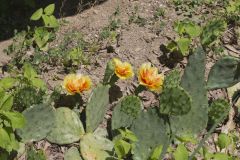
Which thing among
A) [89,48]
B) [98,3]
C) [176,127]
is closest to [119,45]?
[89,48]

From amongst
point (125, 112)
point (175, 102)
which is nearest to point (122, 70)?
point (125, 112)

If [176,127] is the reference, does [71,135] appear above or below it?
above

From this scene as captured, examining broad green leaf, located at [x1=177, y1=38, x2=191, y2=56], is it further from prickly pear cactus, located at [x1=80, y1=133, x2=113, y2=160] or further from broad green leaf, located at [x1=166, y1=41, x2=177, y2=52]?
prickly pear cactus, located at [x1=80, y1=133, x2=113, y2=160]

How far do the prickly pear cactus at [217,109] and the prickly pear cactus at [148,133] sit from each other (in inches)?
18.4

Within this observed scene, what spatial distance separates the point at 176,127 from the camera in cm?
327

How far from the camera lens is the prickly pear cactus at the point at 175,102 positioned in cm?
298

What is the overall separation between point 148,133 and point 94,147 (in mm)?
340

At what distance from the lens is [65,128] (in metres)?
3.14

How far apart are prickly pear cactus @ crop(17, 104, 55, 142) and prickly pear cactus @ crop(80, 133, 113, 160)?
0.23m

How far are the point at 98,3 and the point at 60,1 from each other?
1.00 ft

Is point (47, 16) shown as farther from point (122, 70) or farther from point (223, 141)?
point (223, 141)

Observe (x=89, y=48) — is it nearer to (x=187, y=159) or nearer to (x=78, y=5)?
(x=78, y=5)

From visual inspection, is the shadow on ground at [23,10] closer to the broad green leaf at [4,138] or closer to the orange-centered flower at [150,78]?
the orange-centered flower at [150,78]

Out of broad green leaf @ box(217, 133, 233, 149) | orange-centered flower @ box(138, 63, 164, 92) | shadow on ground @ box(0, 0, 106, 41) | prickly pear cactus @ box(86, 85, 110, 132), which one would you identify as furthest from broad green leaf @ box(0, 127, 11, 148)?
broad green leaf @ box(217, 133, 233, 149)
